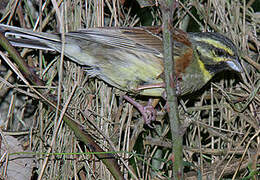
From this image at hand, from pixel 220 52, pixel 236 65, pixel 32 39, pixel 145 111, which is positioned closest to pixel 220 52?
pixel 220 52

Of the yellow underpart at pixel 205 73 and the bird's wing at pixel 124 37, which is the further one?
the yellow underpart at pixel 205 73

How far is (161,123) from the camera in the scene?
3.12m

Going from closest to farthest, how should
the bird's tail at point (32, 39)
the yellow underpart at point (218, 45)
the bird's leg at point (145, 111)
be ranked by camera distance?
the bird's tail at point (32, 39), the bird's leg at point (145, 111), the yellow underpart at point (218, 45)

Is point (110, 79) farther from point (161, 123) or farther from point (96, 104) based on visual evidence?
point (161, 123)

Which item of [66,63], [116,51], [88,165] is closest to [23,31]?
[66,63]

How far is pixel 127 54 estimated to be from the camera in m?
2.83

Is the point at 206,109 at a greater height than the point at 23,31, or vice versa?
the point at 23,31

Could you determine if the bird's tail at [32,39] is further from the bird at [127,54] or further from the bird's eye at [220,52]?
the bird's eye at [220,52]

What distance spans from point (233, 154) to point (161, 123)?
663 millimetres

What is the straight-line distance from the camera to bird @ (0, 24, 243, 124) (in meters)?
2.72

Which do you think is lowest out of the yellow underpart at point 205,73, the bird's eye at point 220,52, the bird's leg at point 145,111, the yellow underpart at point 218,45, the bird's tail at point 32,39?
the bird's leg at point 145,111

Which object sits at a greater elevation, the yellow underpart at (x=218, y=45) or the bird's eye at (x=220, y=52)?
the yellow underpart at (x=218, y=45)

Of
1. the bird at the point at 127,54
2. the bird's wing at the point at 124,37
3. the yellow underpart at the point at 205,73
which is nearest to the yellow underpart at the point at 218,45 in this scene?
the bird at the point at 127,54

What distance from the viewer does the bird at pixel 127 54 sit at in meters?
2.72
